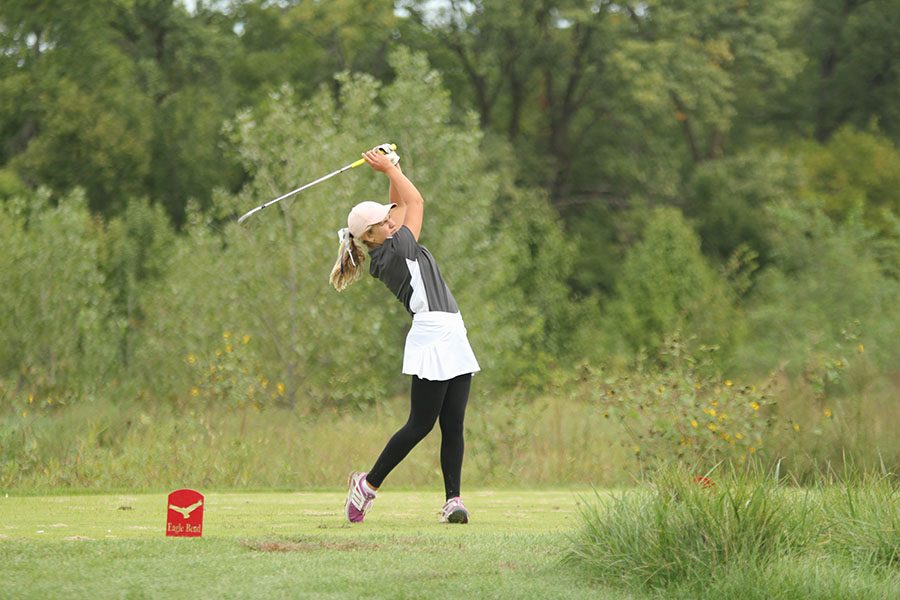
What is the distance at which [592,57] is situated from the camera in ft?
139

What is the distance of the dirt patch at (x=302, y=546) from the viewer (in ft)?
21.8

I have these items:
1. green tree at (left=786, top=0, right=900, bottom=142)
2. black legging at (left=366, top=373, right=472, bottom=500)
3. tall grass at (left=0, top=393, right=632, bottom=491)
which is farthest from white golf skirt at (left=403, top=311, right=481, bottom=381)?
green tree at (left=786, top=0, right=900, bottom=142)

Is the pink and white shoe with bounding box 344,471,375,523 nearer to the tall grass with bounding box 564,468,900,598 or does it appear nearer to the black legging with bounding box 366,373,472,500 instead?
the black legging with bounding box 366,373,472,500

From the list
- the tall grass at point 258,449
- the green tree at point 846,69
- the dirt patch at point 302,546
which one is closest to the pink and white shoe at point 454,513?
the dirt patch at point 302,546

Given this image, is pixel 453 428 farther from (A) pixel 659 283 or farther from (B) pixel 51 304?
(A) pixel 659 283

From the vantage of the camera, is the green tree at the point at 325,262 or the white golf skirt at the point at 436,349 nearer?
the white golf skirt at the point at 436,349

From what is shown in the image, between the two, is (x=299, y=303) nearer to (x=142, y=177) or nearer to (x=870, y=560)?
(x=870, y=560)

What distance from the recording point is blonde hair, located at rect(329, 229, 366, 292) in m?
8.13

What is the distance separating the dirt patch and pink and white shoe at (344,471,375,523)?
114 cm

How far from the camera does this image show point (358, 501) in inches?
317

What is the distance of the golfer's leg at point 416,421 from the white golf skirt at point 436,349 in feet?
0.35

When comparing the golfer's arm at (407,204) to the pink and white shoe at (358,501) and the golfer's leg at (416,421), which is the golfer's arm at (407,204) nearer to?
the golfer's leg at (416,421)

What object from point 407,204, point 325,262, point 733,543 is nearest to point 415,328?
point 407,204

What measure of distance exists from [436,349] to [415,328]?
6.5 inches
